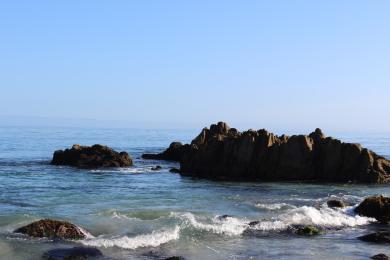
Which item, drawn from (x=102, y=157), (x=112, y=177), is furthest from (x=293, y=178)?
(x=102, y=157)

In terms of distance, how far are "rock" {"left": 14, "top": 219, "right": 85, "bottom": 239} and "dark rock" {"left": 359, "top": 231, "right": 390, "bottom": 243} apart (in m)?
13.8

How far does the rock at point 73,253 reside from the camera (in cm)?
2389

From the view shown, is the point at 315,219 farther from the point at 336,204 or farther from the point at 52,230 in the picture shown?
the point at 52,230

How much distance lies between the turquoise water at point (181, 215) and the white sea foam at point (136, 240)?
0.15 ft

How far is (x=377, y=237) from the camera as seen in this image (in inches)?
1125

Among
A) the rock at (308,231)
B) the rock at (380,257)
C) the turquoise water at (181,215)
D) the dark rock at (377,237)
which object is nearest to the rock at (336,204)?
the turquoise water at (181,215)

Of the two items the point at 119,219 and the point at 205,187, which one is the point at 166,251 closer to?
the point at 119,219

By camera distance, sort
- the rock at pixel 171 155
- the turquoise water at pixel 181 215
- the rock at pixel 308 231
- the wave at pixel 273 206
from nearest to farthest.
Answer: the turquoise water at pixel 181 215, the rock at pixel 308 231, the wave at pixel 273 206, the rock at pixel 171 155

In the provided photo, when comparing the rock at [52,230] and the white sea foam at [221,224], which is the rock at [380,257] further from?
the rock at [52,230]

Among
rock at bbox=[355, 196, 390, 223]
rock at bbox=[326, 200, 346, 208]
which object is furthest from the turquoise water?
rock at bbox=[326, 200, 346, 208]

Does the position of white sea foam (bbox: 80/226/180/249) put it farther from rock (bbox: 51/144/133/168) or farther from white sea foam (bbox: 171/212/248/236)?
rock (bbox: 51/144/133/168)

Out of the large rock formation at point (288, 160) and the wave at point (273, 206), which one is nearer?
the wave at point (273, 206)

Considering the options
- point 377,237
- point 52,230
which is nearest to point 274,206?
point 377,237

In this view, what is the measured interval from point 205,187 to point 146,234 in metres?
21.8
